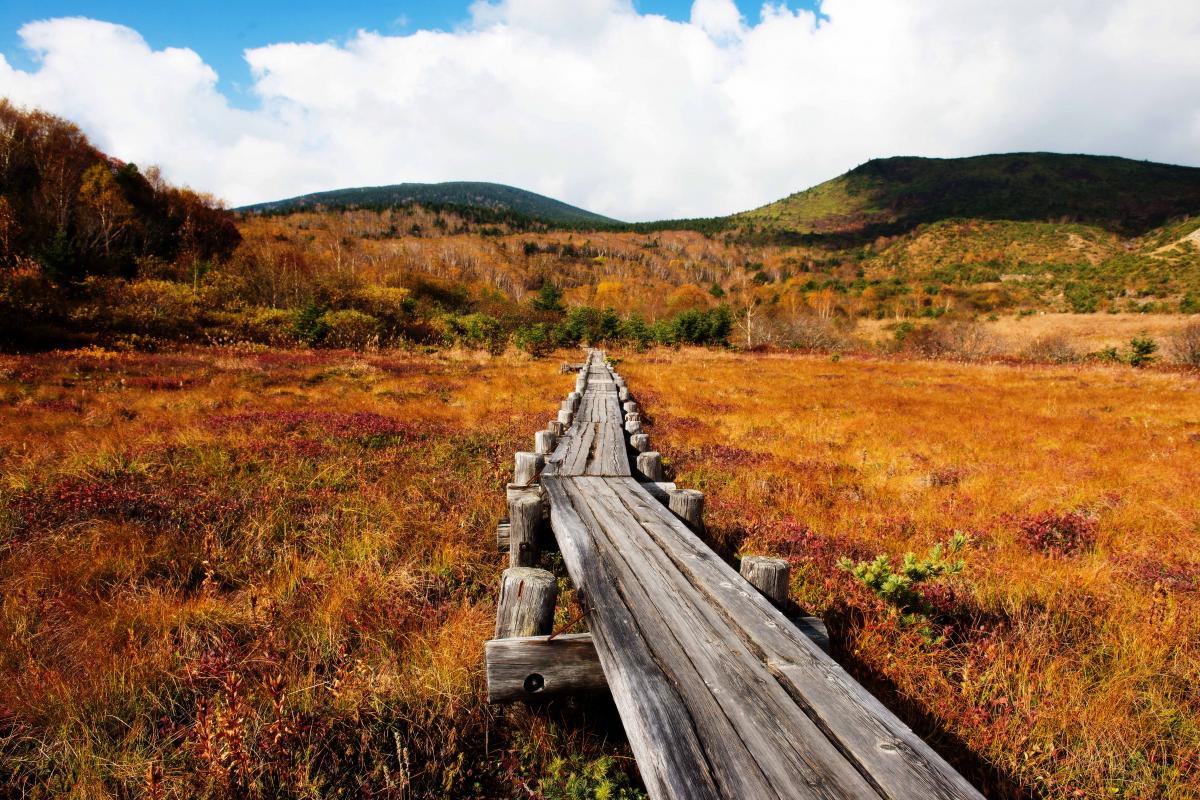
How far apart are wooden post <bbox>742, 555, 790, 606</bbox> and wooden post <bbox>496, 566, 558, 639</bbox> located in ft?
3.59

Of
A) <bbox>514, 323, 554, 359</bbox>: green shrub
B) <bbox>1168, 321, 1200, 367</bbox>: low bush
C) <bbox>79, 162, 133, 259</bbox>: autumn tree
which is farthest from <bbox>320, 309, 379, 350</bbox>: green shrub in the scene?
<bbox>1168, 321, 1200, 367</bbox>: low bush

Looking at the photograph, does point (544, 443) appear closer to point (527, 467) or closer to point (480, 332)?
point (527, 467)

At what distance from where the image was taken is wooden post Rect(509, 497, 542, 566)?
3.47 m

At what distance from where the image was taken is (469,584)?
3.56 metres

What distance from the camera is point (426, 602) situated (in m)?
3.12

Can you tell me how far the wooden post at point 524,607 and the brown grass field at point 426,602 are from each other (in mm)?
416

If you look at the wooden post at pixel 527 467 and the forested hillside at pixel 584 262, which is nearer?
the wooden post at pixel 527 467

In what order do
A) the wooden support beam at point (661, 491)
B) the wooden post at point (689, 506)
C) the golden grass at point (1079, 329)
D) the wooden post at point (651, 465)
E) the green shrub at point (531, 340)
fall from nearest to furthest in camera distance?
the wooden post at point (689, 506) → the wooden support beam at point (661, 491) → the wooden post at point (651, 465) → the green shrub at point (531, 340) → the golden grass at point (1079, 329)

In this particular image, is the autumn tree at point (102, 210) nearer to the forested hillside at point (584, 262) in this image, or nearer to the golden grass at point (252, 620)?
the forested hillside at point (584, 262)

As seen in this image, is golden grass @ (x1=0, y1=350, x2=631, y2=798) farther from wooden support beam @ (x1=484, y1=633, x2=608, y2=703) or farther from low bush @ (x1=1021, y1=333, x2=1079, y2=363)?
low bush @ (x1=1021, y1=333, x2=1079, y2=363)

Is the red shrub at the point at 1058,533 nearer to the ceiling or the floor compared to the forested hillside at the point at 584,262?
nearer to the floor

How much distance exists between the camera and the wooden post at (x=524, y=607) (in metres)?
2.28

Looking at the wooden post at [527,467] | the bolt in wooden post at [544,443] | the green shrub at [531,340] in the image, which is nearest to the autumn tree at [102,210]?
the green shrub at [531,340]

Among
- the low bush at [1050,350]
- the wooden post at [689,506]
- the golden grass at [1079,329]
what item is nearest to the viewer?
the wooden post at [689,506]
